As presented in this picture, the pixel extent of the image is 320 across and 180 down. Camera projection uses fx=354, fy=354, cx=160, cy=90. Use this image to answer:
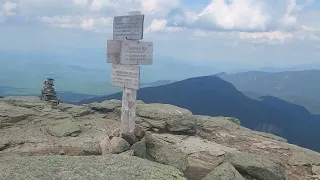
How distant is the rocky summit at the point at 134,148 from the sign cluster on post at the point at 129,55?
0.88 meters

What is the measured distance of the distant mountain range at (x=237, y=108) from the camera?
11978cm

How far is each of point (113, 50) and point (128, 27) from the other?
979 mm

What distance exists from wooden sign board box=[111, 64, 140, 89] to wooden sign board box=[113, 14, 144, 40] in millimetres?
1053

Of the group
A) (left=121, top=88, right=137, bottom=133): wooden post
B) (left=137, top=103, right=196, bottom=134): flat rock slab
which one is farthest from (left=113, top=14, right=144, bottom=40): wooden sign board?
(left=137, top=103, right=196, bottom=134): flat rock slab

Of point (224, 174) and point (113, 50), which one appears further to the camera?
point (113, 50)

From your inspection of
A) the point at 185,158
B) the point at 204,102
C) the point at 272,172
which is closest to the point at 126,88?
the point at 185,158

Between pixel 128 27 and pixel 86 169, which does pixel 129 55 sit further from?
pixel 86 169

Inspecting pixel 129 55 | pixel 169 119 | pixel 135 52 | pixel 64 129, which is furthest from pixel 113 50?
pixel 169 119

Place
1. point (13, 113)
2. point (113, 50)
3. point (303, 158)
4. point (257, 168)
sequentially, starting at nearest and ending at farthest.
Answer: point (257, 168)
point (113, 50)
point (303, 158)
point (13, 113)

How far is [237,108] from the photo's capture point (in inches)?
5443

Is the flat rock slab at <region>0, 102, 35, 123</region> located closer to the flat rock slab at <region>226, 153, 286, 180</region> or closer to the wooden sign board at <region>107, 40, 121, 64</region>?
the wooden sign board at <region>107, 40, 121, 64</region>

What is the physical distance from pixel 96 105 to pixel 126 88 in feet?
23.4

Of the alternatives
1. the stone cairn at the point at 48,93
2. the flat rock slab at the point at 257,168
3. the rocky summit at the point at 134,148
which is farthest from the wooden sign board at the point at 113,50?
the stone cairn at the point at 48,93

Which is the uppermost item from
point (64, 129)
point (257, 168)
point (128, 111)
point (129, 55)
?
point (129, 55)
